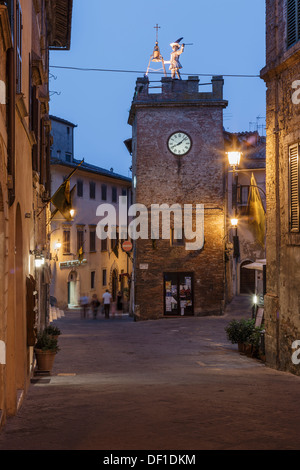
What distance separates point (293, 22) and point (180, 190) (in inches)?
697

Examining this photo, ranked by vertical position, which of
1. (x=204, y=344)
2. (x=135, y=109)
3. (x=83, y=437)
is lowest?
(x=204, y=344)

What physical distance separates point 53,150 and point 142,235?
54.2ft

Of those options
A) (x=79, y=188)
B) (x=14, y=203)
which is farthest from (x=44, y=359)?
(x=79, y=188)

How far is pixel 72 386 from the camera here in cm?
959

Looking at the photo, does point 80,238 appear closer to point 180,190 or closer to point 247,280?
point 247,280

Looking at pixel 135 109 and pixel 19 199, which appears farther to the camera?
pixel 135 109

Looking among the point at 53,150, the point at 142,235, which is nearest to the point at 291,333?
the point at 142,235

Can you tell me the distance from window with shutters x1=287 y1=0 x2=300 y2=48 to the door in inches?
721

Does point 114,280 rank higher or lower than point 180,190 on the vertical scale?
lower

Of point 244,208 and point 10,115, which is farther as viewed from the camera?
point 244,208

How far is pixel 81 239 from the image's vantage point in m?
41.7

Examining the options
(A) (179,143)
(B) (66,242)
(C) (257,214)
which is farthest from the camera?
(B) (66,242)

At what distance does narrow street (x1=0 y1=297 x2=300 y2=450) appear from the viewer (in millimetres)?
5730
